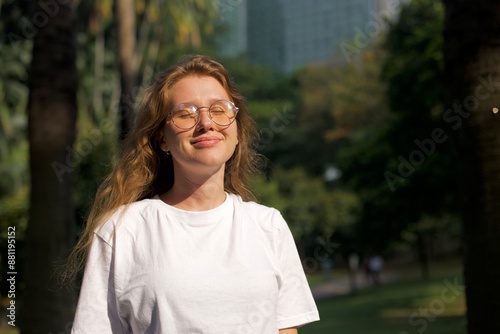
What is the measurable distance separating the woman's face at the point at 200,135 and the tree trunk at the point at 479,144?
2609 mm

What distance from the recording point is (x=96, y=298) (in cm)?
198

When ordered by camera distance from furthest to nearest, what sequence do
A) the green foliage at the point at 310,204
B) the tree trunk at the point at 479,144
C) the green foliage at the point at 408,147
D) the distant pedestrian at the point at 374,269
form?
the green foliage at the point at 310,204 < the distant pedestrian at the point at 374,269 < the green foliage at the point at 408,147 < the tree trunk at the point at 479,144

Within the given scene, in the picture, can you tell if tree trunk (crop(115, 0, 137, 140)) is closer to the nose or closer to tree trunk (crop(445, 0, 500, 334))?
tree trunk (crop(445, 0, 500, 334))

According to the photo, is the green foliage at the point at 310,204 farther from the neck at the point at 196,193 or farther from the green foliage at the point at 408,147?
the neck at the point at 196,193

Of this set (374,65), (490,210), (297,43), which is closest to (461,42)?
(490,210)

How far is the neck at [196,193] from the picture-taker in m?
2.14

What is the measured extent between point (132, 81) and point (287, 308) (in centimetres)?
1123

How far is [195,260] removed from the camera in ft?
6.49

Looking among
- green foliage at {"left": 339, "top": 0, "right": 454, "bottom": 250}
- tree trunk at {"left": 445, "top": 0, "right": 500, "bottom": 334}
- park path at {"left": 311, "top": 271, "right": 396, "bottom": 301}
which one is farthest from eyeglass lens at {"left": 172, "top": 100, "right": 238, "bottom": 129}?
park path at {"left": 311, "top": 271, "right": 396, "bottom": 301}

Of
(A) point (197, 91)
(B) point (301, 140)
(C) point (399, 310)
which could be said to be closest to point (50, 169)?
(A) point (197, 91)

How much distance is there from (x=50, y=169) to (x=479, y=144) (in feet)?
12.2

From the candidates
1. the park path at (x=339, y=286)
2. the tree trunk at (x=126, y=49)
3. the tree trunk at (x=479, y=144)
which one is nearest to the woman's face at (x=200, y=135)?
the tree trunk at (x=479, y=144)

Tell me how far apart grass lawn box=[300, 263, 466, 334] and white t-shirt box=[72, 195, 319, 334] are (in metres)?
13.9

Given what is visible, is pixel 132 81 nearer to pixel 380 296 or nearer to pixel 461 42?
pixel 461 42
